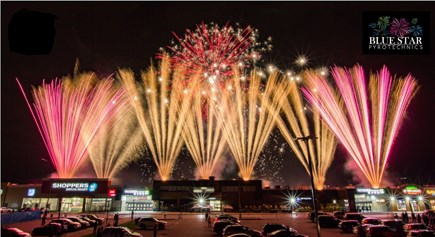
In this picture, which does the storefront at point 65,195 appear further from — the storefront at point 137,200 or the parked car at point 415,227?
the parked car at point 415,227

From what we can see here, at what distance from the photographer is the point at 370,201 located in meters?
68.5

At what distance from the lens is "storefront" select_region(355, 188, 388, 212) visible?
67900mm

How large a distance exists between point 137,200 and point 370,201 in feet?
175

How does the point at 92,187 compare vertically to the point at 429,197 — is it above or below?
above

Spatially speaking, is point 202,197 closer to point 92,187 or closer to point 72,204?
point 92,187

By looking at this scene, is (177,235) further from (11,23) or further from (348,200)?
(348,200)

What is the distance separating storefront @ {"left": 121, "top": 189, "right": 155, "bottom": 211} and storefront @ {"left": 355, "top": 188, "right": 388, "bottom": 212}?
47291 millimetres

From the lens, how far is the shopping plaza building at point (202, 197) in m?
65.5

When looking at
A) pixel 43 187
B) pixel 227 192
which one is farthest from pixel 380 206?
pixel 43 187

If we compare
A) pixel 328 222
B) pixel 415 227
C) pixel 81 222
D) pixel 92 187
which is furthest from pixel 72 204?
pixel 415 227

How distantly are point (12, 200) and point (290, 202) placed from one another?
6339 centimetres

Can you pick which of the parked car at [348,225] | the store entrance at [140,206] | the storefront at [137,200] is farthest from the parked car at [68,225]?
the store entrance at [140,206]

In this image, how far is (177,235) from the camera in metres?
29.4

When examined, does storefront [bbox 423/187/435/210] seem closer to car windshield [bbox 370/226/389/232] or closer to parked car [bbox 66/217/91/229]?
car windshield [bbox 370/226/389/232]
